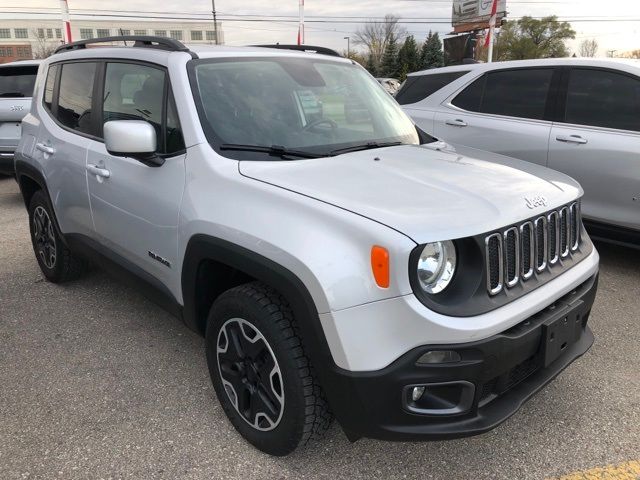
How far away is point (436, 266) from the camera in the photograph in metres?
1.99

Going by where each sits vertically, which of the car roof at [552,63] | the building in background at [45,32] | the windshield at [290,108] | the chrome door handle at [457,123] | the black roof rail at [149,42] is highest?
the building in background at [45,32]

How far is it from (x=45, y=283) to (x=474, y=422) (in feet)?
12.6

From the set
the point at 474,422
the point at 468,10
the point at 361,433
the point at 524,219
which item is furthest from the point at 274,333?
the point at 468,10

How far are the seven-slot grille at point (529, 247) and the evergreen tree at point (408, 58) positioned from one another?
55026mm

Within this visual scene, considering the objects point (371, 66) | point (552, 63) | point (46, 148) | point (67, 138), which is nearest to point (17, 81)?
point (46, 148)

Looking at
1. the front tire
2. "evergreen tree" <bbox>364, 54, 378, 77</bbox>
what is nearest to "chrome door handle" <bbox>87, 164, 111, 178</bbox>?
the front tire

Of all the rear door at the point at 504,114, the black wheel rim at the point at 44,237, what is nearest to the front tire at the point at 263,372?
the black wheel rim at the point at 44,237

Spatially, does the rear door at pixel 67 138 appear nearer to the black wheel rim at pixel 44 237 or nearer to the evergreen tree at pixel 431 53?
the black wheel rim at pixel 44 237

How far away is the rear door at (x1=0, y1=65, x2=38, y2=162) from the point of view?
7277 millimetres

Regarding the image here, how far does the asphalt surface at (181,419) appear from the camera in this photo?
7.88 ft

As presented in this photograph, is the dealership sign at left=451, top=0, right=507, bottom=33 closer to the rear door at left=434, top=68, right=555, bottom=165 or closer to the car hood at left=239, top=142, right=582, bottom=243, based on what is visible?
the rear door at left=434, top=68, right=555, bottom=165

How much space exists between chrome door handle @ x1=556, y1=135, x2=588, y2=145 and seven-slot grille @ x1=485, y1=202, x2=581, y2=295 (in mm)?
2270

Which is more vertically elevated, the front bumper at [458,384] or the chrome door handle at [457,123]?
the chrome door handle at [457,123]

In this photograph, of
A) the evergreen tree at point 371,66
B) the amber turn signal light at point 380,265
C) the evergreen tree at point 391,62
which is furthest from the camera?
the evergreen tree at point 371,66
